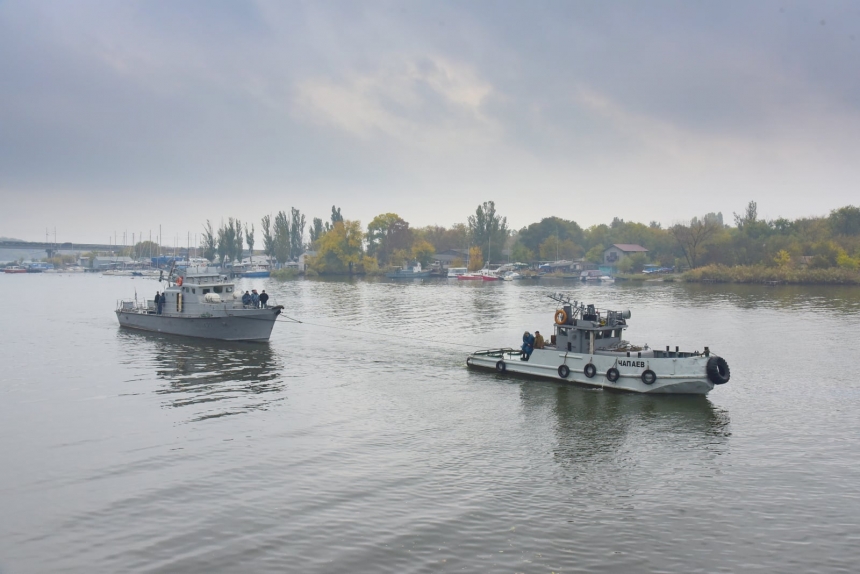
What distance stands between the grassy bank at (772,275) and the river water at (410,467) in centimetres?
8326

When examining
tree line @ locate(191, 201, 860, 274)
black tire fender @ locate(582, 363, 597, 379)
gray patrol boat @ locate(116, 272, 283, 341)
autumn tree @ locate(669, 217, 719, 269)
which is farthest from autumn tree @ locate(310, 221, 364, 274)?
black tire fender @ locate(582, 363, 597, 379)

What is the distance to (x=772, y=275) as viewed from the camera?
120 metres

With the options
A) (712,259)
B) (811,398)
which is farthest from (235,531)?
(712,259)

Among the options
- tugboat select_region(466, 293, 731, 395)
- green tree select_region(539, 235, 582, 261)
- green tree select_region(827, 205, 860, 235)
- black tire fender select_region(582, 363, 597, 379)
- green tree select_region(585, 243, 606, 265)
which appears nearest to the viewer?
tugboat select_region(466, 293, 731, 395)

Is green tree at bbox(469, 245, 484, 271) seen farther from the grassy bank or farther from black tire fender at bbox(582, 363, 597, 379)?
black tire fender at bbox(582, 363, 597, 379)

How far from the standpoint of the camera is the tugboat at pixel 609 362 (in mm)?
31062

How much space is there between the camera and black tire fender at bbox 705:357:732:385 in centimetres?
3052

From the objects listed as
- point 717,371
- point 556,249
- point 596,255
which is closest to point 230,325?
point 717,371

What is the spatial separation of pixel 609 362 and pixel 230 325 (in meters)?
29.6

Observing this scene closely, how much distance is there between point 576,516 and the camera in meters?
18.5

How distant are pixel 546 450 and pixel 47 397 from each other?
25.1 m

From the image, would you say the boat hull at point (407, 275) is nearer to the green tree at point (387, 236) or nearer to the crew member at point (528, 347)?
the green tree at point (387, 236)

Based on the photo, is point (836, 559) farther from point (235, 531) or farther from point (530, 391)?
point (530, 391)

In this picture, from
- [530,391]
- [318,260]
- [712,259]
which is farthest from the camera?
[318,260]
